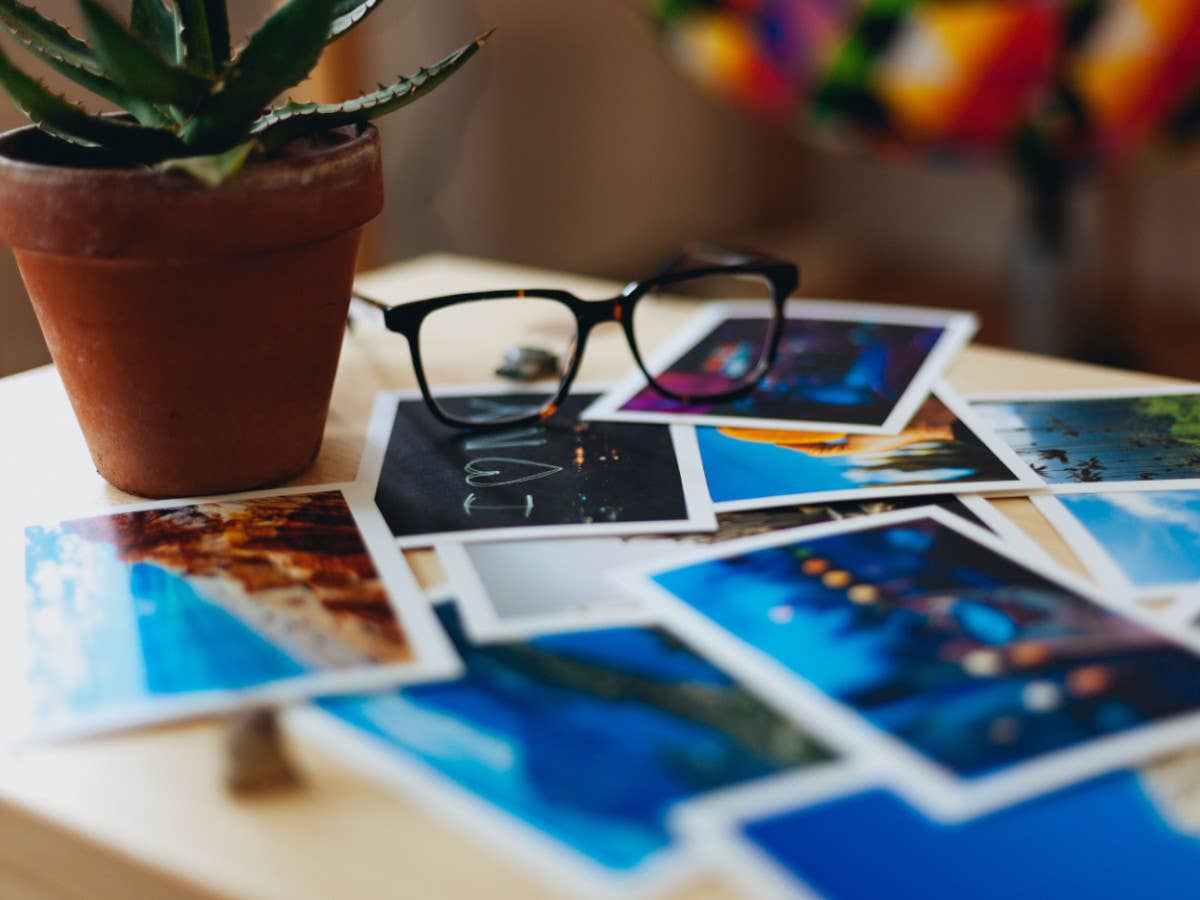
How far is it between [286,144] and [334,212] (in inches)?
3.5

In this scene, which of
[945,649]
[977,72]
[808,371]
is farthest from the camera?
[977,72]

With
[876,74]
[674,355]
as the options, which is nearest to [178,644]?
[674,355]

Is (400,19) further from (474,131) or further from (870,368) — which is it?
(870,368)

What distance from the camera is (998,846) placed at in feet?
1.17

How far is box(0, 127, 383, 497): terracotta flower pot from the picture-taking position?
537mm

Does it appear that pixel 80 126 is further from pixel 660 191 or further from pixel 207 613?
pixel 660 191

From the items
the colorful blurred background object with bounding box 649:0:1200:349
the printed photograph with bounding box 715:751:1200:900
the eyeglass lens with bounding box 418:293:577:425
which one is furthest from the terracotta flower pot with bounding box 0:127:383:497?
the colorful blurred background object with bounding box 649:0:1200:349

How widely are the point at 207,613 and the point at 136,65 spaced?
23 cm

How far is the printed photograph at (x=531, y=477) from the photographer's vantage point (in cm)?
58

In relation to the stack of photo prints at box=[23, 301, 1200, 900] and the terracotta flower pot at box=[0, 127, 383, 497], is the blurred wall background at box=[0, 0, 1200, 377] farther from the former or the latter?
the terracotta flower pot at box=[0, 127, 383, 497]

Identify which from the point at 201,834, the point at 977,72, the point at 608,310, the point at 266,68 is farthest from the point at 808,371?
the point at 977,72

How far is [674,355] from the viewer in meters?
0.83

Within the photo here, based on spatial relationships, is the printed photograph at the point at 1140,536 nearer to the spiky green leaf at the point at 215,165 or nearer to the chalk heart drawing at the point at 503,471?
the chalk heart drawing at the point at 503,471

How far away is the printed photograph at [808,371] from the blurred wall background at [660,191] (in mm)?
1016
